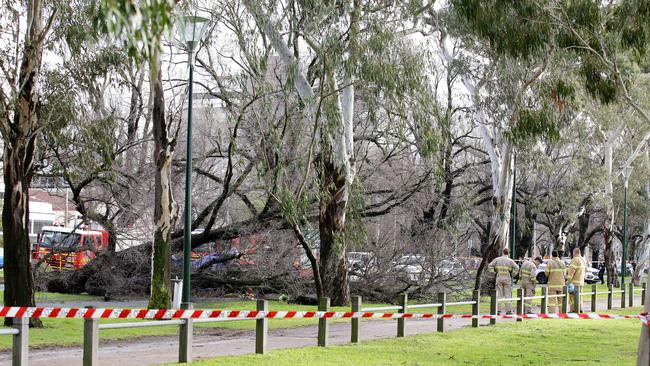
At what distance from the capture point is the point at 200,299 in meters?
28.5

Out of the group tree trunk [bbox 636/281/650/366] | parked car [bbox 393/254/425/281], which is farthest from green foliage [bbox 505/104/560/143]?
tree trunk [bbox 636/281/650/366]

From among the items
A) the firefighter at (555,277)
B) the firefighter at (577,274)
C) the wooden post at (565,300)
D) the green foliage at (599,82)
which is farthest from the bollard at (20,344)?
the firefighter at (577,274)

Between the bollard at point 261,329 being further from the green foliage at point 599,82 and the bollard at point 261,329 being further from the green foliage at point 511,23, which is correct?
the green foliage at point 599,82

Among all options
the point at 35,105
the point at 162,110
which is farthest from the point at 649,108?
the point at 35,105

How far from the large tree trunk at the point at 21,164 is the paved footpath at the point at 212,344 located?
232cm

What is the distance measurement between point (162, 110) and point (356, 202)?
721cm

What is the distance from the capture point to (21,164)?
17.9 meters

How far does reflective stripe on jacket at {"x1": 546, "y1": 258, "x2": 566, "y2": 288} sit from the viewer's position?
1013 inches

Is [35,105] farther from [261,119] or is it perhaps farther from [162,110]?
[261,119]

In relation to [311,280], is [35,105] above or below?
above

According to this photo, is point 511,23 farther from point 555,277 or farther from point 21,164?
point 21,164

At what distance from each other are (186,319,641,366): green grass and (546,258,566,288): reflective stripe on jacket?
13.3 ft

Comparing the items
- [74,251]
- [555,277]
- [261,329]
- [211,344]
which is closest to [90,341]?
[261,329]

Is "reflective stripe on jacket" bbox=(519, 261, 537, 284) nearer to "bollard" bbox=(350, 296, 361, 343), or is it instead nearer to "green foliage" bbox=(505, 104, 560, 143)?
"green foliage" bbox=(505, 104, 560, 143)
